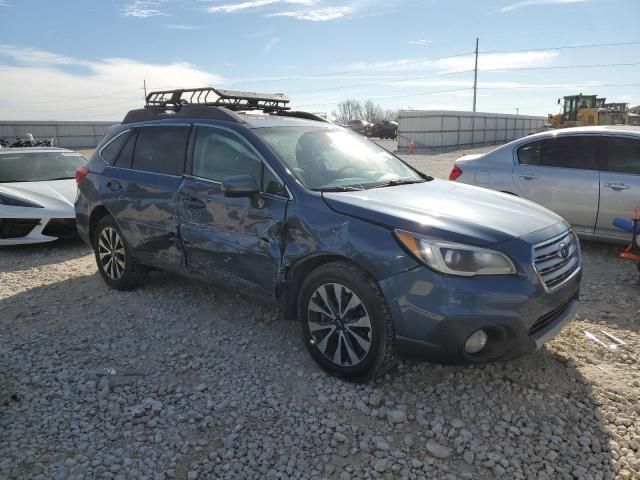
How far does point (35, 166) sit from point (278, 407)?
22.4ft

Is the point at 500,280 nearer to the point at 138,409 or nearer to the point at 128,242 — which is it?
the point at 138,409

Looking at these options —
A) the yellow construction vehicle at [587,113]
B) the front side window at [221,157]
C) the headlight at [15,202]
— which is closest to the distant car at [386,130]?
the yellow construction vehicle at [587,113]

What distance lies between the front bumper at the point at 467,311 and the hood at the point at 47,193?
5622 mm

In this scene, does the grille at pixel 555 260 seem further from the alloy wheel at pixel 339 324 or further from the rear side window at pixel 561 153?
the rear side window at pixel 561 153

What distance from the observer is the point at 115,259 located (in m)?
5.16

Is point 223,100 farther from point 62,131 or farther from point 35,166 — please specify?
point 62,131

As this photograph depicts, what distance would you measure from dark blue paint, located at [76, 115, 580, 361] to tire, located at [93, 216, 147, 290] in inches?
20.1

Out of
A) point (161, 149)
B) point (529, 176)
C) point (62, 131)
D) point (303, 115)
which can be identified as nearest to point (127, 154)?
point (161, 149)

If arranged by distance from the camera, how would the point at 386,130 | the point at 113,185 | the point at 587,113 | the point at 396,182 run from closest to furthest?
the point at 396,182 < the point at 113,185 < the point at 587,113 < the point at 386,130

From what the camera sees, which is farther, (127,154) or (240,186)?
(127,154)

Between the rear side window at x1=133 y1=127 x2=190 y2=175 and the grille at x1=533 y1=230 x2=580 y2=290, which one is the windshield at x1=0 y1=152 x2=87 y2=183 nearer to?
the rear side window at x1=133 y1=127 x2=190 y2=175

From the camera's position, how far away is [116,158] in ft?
16.8

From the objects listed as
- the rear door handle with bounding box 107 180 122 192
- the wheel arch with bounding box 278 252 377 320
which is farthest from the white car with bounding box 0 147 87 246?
the wheel arch with bounding box 278 252 377 320

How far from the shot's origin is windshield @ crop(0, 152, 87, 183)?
7762 mm
